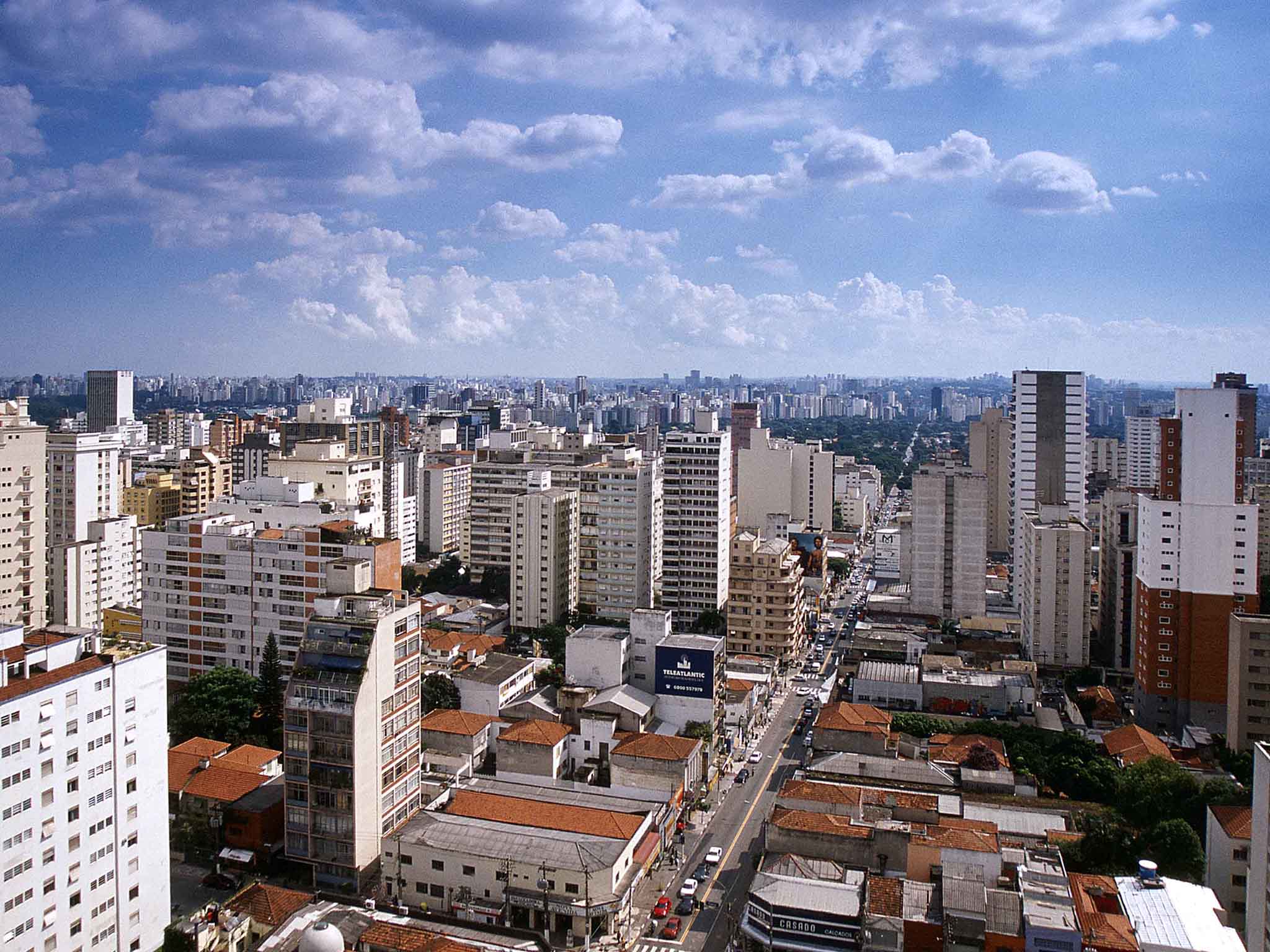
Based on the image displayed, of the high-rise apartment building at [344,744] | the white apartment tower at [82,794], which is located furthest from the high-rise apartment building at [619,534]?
the white apartment tower at [82,794]

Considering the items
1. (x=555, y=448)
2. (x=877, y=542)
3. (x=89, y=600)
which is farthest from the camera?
(x=877, y=542)

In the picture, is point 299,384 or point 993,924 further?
point 299,384

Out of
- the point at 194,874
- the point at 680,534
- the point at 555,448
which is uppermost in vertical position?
the point at 555,448

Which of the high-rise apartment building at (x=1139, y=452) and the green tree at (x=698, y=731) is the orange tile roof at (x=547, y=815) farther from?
the high-rise apartment building at (x=1139, y=452)

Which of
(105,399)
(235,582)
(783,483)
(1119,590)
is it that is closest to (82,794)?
(235,582)

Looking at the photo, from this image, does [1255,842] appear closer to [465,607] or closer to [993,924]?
[993,924]

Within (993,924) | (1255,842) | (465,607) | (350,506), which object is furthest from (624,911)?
(465,607)
